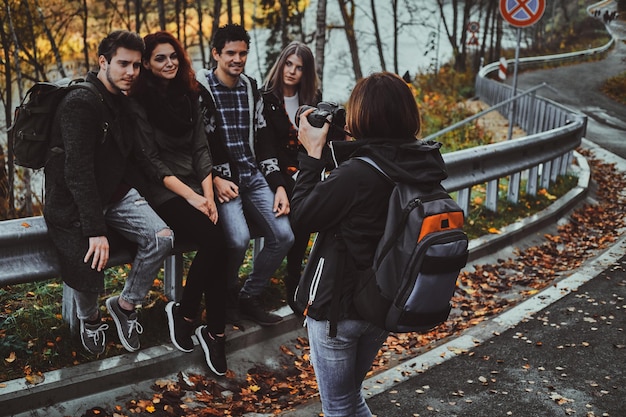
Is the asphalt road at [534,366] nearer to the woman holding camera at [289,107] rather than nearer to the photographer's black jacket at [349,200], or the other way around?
the woman holding camera at [289,107]

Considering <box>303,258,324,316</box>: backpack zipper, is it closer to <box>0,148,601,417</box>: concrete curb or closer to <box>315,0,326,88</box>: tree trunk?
<box>0,148,601,417</box>: concrete curb

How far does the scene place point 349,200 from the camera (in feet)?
10.2

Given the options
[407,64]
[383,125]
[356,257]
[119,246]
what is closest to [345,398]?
[356,257]

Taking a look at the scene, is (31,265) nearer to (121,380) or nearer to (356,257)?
(121,380)

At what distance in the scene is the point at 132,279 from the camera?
15.1 feet

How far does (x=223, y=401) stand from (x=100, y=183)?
1.58 m

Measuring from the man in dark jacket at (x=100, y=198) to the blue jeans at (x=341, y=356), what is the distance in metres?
1.58

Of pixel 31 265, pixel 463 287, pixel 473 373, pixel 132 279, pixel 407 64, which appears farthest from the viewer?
pixel 407 64

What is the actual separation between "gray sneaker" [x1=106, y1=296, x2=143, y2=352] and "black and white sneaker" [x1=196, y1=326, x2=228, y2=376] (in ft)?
1.49

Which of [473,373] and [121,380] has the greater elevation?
[121,380]

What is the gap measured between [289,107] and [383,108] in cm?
290

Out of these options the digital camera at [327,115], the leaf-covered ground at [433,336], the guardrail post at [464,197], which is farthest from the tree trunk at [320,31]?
the digital camera at [327,115]

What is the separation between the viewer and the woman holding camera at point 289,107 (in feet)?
18.9

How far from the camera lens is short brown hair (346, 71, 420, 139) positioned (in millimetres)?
3100
